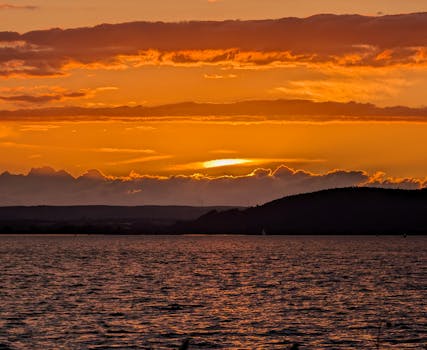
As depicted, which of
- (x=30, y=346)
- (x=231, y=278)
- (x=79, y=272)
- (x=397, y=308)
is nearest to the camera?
(x=30, y=346)

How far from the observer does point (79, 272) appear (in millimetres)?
165875

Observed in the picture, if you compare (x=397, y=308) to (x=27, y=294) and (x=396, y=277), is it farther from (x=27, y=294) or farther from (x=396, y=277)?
(x=396, y=277)

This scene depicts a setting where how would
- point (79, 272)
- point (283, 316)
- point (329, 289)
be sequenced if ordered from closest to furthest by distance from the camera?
point (283, 316), point (329, 289), point (79, 272)

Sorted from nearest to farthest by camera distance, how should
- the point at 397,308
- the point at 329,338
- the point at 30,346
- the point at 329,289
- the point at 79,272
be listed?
the point at 30,346 → the point at 329,338 → the point at 397,308 → the point at 329,289 → the point at 79,272

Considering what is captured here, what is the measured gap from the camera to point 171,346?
7000cm

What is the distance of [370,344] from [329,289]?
50.9 meters

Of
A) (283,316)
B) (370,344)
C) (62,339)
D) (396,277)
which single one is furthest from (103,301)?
(396,277)

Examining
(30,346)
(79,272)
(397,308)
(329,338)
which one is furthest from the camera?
(79,272)

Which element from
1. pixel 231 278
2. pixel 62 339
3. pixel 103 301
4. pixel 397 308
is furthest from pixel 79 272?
pixel 62 339

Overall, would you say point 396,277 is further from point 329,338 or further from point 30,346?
point 30,346

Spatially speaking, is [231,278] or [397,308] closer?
[397,308]

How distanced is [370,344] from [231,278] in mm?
77220

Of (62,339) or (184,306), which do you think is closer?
(62,339)

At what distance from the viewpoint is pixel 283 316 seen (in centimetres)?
9025
